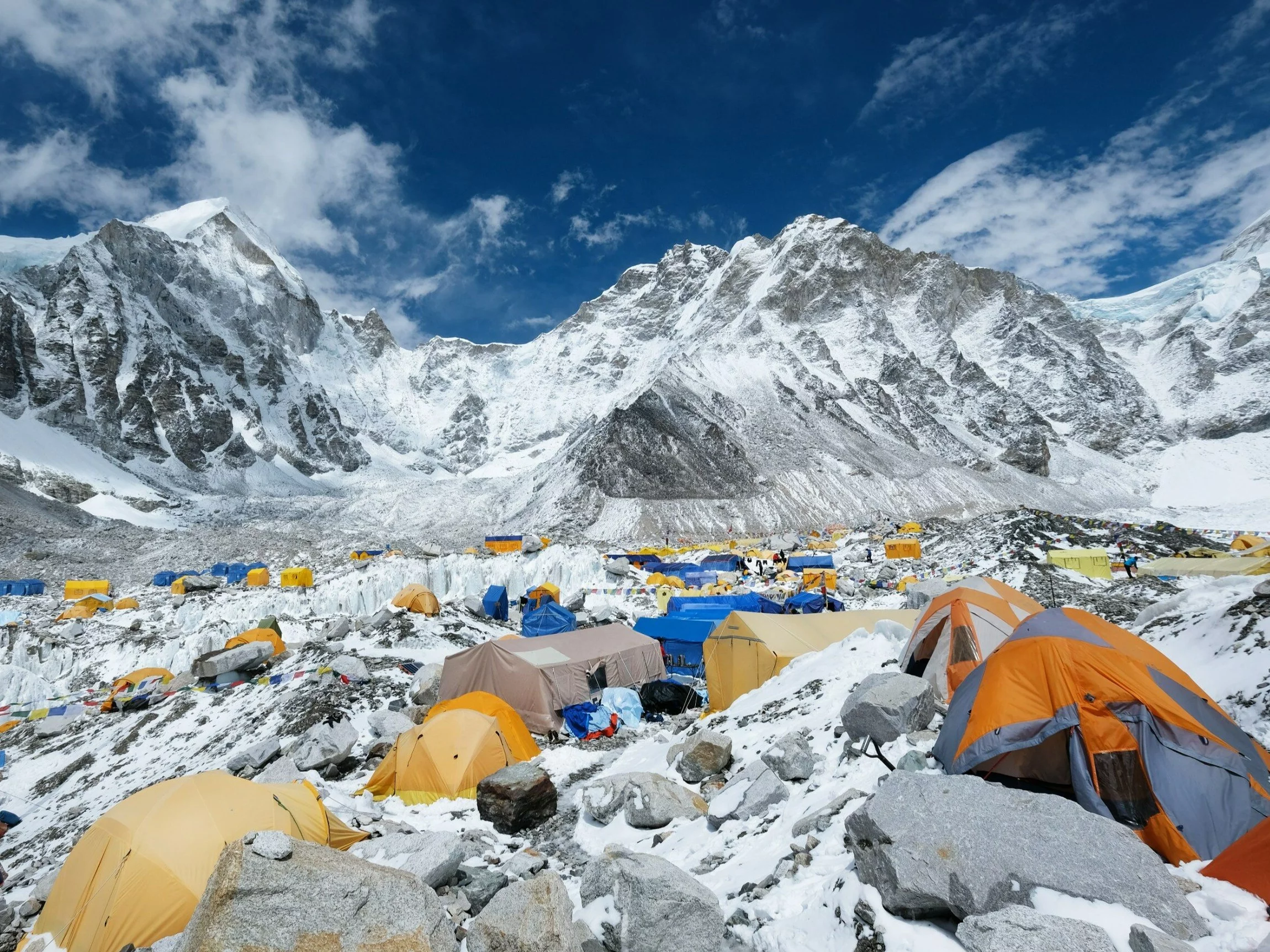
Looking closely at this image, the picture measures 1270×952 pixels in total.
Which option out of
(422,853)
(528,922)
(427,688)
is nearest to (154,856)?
(422,853)

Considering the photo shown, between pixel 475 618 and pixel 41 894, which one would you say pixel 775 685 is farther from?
pixel 475 618

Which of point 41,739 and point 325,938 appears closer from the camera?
point 325,938

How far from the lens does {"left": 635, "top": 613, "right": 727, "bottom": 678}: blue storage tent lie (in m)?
18.4

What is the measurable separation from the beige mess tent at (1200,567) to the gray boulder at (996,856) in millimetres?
21600

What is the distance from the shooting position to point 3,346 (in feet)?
273

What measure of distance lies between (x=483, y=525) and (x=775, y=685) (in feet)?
245

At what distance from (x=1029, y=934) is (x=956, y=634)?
21.2 ft

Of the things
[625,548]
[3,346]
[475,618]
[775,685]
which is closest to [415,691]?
[775,685]

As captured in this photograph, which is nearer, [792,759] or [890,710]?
[890,710]

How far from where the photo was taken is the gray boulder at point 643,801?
7.35 metres

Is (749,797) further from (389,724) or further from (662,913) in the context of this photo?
(389,724)

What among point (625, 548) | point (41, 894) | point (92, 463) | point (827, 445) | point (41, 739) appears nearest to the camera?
point (41, 894)

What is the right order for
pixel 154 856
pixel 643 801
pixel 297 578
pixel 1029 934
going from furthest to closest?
pixel 297 578 → pixel 643 801 → pixel 154 856 → pixel 1029 934

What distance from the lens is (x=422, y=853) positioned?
652cm
